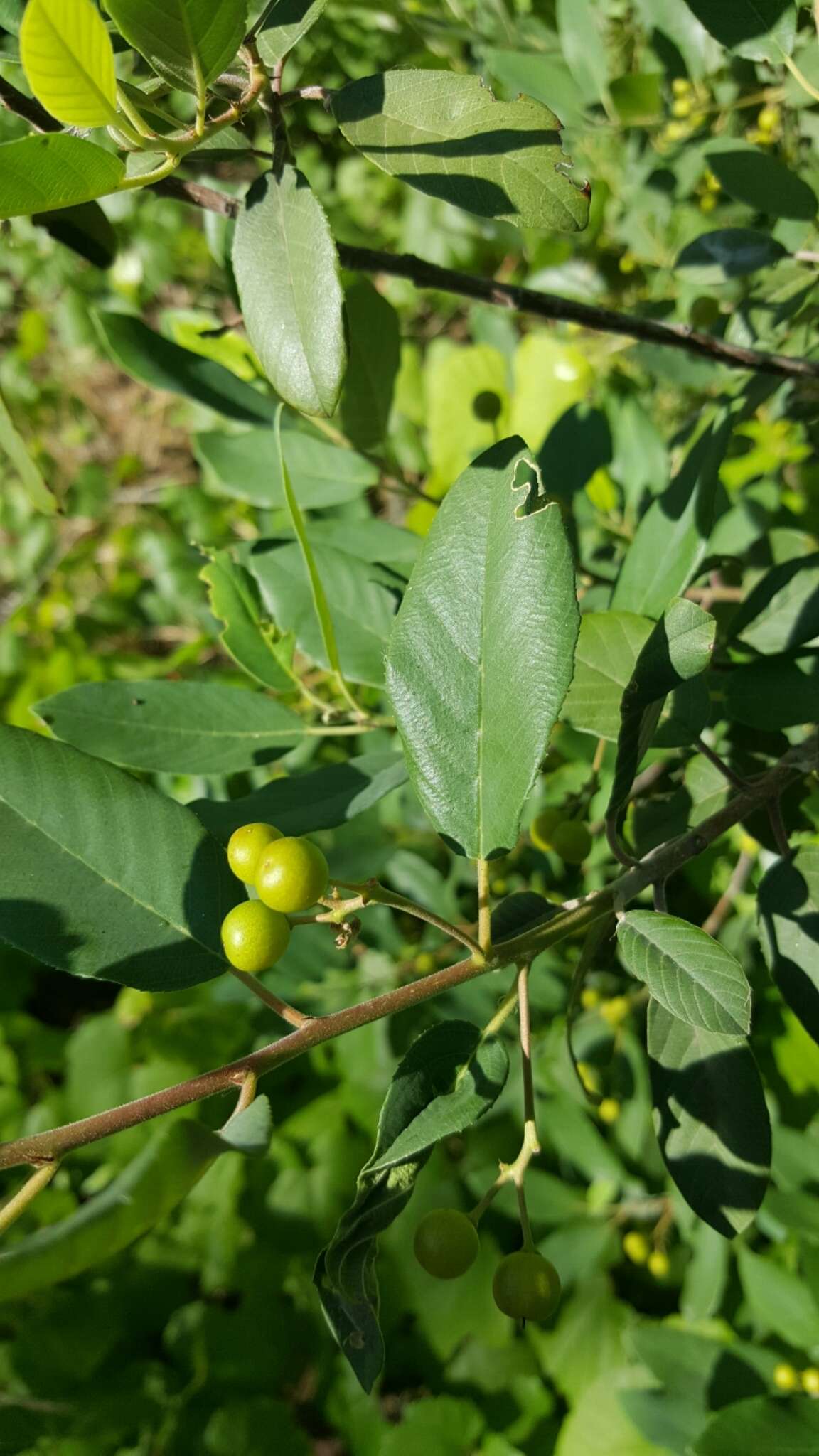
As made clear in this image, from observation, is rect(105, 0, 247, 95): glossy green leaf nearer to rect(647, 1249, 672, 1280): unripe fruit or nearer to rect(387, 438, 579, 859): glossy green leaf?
rect(387, 438, 579, 859): glossy green leaf

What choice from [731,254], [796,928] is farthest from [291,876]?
[731,254]

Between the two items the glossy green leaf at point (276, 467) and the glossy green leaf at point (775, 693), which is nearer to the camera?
the glossy green leaf at point (775, 693)

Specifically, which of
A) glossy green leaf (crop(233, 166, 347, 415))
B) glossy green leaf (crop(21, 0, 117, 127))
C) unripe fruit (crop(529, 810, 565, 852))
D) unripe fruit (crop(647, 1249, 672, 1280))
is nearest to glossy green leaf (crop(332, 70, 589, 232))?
glossy green leaf (crop(233, 166, 347, 415))

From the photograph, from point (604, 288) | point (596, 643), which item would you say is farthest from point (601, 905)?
point (604, 288)

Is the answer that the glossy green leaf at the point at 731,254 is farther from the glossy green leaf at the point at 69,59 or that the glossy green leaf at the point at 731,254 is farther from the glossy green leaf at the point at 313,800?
the glossy green leaf at the point at 69,59

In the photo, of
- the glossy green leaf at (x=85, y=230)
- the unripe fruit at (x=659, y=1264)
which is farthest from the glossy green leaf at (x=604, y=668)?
the unripe fruit at (x=659, y=1264)
